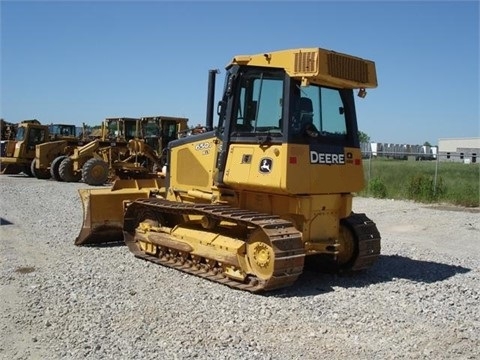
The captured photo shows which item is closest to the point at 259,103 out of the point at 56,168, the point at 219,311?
the point at 219,311

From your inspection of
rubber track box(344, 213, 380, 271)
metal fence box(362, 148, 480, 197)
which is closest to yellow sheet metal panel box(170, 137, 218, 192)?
rubber track box(344, 213, 380, 271)

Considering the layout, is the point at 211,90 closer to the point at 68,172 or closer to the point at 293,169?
the point at 293,169

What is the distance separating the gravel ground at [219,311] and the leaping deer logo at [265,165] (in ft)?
4.98

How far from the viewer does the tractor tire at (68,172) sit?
23.3 m

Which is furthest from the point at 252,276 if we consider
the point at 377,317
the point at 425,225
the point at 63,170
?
the point at 63,170

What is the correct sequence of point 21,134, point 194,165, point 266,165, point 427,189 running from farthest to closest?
1. point 21,134
2. point 427,189
3. point 194,165
4. point 266,165

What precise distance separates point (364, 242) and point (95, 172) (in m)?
16.1

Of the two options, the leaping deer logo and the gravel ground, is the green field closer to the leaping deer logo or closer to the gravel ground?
the gravel ground

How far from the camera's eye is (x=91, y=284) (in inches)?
272

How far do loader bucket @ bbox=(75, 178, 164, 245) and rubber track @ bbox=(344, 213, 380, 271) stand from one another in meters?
3.75

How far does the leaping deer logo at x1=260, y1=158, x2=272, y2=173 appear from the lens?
6805mm

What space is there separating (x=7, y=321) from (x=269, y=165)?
3.40 meters

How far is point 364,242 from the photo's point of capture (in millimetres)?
7648

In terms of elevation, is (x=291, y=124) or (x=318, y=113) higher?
(x=318, y=113)
